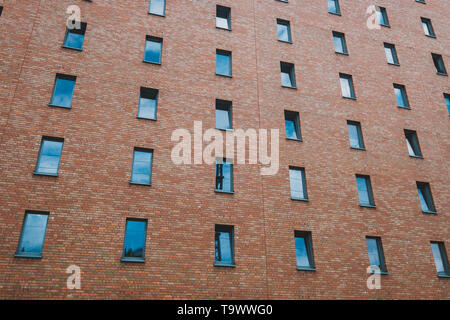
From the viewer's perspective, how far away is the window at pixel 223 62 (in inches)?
734

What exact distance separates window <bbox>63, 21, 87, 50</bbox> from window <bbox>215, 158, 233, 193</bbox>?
28.9ft

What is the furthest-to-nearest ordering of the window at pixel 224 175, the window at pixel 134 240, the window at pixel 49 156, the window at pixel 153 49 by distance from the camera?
1. the window at pixel 153 49
2. the window at pixel 224 175
3. the window at pixel 49 156
4. the window at pixel 134 240

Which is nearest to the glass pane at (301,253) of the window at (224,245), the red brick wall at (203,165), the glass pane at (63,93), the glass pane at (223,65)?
the red brick wall at (203,165)

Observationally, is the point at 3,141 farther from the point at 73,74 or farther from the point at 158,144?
the point at 158,144

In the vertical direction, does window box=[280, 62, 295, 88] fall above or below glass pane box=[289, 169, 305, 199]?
above

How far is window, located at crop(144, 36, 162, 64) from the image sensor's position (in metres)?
17.8

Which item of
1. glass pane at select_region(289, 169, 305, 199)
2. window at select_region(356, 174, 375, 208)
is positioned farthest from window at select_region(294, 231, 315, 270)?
window at select_region(356, 174, 375, 208)

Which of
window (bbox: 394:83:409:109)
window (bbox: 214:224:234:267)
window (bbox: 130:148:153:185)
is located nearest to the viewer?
window (bbox: 214:224:234:267)

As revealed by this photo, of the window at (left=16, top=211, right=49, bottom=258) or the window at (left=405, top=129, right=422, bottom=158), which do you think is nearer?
the window at (left=16, top=211, right=49, bottom=258)

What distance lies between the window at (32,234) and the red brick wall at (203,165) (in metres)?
0.29

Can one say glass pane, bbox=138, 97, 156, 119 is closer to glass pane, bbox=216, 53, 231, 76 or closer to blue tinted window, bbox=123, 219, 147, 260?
glass pane, bbox=216, 53, 231, 76

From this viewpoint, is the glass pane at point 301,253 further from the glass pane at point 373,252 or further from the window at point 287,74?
the window at point 287,74
